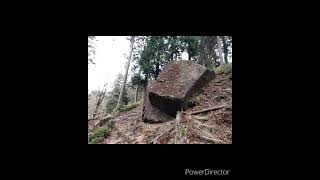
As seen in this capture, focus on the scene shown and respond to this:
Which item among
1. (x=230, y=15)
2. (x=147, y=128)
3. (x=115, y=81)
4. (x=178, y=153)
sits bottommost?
(x=178, y=153)

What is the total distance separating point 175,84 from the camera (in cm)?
440

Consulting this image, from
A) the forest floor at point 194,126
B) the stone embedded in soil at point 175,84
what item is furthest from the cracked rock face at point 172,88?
the forest floor at point 194,126

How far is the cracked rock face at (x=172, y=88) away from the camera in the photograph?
4.28 meters

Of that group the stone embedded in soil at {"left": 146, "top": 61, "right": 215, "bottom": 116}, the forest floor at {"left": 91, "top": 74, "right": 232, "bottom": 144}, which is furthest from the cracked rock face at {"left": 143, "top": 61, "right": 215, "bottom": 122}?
the forest floor at {"left": 91, "top": 74, "right": 232, "bottom": 144}

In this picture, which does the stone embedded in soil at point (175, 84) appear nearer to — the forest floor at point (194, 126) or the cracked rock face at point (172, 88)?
the cracked rock face at point (172, 88)

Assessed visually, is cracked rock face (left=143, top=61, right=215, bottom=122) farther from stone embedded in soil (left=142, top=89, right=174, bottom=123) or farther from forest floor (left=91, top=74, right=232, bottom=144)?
forest floor (left=91, top=74, right=232, bottom=144)

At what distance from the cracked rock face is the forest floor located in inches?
5.7

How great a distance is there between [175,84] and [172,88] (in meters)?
0.09

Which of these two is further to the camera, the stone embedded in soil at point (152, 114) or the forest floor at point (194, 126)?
the stone embedded in soil at point (152, 114)
